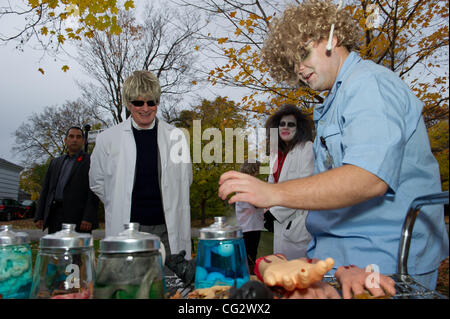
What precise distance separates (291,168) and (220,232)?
112 inches

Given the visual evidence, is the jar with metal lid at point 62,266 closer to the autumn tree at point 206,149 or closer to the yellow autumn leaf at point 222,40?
the yellow autumn leaf at point 222,40

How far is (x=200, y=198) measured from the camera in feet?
63.4

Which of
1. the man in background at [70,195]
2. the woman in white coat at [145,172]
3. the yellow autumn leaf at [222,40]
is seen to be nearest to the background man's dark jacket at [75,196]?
the man in background at [70,195]

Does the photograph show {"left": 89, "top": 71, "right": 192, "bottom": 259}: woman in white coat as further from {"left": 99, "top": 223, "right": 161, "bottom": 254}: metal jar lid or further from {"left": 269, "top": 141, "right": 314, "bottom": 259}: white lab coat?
{"left": 99, "top": 223, "right": 161, "bottom": 254}: metal jar lid

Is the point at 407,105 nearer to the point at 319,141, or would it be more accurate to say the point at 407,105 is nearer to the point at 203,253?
the point at 319,141

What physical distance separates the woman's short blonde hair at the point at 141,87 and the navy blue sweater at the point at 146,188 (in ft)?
1.21

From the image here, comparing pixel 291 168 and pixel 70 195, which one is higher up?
pixel 291 168

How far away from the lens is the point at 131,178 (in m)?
3.20

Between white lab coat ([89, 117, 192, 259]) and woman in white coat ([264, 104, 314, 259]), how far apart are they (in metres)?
0.83

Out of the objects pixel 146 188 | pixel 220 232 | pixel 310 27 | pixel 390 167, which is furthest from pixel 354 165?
pixel 146 188

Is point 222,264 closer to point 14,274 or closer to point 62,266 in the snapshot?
point 62,266

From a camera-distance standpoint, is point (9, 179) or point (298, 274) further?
point (9, 179)

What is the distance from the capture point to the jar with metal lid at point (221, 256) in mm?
1037

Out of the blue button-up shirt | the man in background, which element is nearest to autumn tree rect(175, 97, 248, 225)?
the man in background
